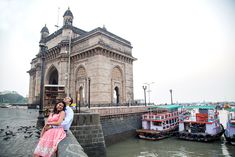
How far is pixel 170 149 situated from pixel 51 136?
44.3 ft

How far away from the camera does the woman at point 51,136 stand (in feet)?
10.9

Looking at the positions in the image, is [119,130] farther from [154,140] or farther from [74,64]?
[74,64]

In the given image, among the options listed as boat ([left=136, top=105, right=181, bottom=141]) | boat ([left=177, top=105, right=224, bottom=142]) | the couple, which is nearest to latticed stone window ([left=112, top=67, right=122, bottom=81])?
boat ([left=136, top=105, right=181, bottom=141])

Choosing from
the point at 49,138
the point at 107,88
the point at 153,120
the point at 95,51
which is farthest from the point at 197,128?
the point at 49,138

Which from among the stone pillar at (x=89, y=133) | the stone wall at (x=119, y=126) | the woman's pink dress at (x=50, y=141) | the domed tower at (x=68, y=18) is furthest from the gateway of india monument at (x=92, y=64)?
the woman's pink dress at (x=50, y=141)

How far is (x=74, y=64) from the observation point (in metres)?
26.8

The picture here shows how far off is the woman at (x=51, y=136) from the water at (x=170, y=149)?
33.8ft

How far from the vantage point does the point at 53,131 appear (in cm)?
360

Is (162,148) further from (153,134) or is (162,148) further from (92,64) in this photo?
(92,64)

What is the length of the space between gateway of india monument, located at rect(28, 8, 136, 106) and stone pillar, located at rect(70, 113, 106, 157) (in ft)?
41.9

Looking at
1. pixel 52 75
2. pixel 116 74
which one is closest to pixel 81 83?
pixel 116 74

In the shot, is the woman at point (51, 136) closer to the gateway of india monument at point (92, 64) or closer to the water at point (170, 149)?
the water at point (170, 149)

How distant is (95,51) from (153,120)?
12.7 meters

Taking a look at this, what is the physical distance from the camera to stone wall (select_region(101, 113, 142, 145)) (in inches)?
612
